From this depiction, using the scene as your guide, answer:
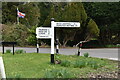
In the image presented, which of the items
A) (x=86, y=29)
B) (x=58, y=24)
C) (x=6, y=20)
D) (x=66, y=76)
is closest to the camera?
(x=66, y=76)

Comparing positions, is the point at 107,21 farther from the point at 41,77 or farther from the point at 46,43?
the point at 41,77

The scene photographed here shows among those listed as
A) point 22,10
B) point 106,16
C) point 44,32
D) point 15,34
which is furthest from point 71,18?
point 22,10

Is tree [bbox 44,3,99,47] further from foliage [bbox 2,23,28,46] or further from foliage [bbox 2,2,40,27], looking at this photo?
foliage [bbox 2,2,40,27]

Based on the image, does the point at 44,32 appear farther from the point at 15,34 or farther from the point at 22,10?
the point at 22,10

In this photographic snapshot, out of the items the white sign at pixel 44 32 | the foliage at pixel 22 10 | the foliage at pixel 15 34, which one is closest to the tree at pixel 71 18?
the foliage at pixel 15 34

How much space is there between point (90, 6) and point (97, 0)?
2.96ft

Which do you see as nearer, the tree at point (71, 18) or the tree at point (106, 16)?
the tree at point (71, 18)

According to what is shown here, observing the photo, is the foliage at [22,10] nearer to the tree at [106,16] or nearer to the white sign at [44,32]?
the tree at [106,16]

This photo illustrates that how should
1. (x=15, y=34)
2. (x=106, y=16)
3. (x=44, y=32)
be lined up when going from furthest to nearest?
(x=15, y=34) → (x=106, y=16) → (x=44, y=32)

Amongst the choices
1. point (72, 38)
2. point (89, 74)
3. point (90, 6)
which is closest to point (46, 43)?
point (72, 38)

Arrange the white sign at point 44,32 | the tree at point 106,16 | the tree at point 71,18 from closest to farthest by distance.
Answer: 1. the white sign at point 44,32
2. the tree at point 71,18
3. the tree at point 106,16

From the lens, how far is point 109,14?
20.8 meters

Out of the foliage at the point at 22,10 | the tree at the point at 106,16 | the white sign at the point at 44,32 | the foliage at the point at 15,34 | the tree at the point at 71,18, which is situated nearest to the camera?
the white sign at the point at 44,32

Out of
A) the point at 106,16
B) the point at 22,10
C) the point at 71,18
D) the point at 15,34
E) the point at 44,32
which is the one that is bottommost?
the point at 15,34
